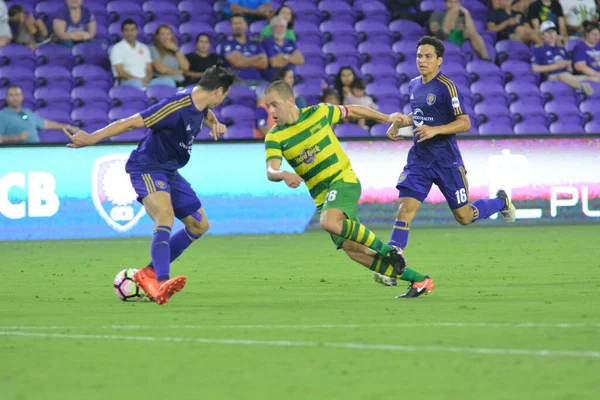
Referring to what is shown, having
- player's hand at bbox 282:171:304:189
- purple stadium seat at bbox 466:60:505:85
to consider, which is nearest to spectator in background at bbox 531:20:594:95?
purple stadium seat at bbox 466:60:505:85

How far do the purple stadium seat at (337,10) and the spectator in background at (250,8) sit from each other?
1307 mm

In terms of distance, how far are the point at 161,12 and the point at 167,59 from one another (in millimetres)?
1765

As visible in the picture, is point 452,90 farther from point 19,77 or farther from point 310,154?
point 19,77

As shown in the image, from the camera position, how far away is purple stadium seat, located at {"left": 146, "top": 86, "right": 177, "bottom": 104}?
55.7ft

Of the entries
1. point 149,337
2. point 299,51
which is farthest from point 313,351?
point 299,51

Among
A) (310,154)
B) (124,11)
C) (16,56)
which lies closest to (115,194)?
(16,56)

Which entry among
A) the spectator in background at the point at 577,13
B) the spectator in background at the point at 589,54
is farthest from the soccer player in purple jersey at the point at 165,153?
the spectator in background at the point at 577,13

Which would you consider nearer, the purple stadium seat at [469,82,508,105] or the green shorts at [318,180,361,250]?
the green shorts at [318,180,361,250]

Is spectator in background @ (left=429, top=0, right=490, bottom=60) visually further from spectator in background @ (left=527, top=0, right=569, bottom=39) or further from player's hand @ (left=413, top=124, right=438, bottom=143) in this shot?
player's hand @ (left=413, top=124, right=438, bottom=143)

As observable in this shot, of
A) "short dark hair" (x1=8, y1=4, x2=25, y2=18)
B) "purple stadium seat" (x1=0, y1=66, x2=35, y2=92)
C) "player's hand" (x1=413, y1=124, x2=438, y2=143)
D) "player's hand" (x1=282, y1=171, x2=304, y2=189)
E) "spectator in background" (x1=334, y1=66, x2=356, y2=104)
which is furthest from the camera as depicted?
"short dark hair" (x1=8, y1=4, x2=25, y2=18)

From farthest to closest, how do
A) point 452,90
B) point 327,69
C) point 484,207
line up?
point 327,69
point 484,207
point 452,90

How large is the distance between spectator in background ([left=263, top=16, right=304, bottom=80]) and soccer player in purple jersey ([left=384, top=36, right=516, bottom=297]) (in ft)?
26.6

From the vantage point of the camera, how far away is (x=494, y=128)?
1805cm

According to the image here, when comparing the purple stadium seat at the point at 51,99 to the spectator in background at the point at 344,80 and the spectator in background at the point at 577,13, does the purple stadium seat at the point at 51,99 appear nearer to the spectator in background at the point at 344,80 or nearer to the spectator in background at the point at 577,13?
the spectator in background at the point at 344,80
